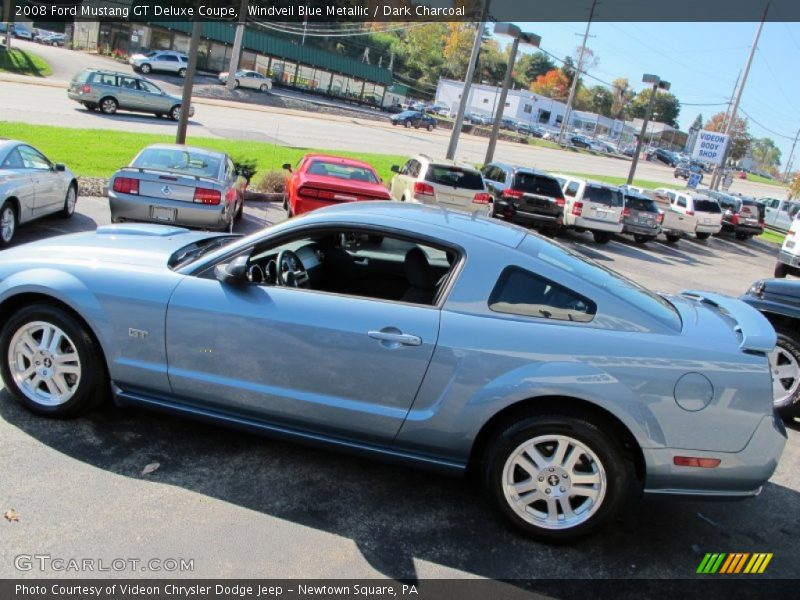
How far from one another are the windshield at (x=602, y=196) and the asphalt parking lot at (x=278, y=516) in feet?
48.5

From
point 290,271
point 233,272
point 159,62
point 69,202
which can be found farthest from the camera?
point 159,62

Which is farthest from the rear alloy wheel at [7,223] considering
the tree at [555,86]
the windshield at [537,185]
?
the tree at [555,86]

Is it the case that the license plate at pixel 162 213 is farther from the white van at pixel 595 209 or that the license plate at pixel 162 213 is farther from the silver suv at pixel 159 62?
the silver suv at pixel 159 62

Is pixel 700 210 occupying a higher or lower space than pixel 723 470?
higher

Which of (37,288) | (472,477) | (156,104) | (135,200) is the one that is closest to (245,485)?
(472,477)

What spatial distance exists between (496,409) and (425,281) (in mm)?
892

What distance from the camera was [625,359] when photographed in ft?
11.7

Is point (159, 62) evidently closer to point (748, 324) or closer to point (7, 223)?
point (7, 223)

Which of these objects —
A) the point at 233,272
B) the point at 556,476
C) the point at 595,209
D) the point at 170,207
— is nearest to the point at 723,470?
the point at 556,476

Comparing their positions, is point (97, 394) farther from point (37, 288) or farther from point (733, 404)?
point (733, 404)

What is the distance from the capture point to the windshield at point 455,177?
15.4 metres

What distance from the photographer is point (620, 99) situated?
474ft

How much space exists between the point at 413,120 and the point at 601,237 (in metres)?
38.3

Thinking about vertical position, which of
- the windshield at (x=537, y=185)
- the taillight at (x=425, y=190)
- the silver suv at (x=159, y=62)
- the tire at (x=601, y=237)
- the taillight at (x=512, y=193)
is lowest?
the tire at (x=601, y=237)
